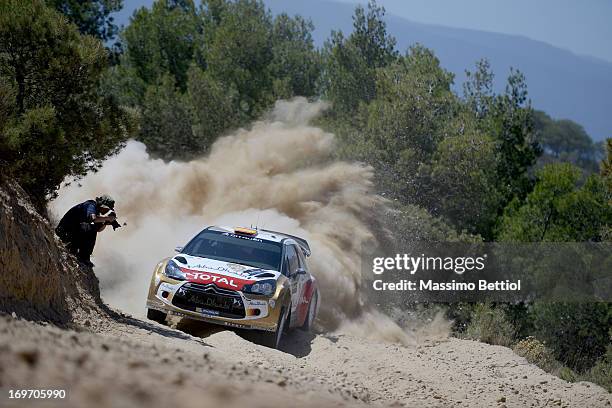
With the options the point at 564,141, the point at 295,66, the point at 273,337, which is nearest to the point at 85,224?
the point at 273,337

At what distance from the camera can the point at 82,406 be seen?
4105mm

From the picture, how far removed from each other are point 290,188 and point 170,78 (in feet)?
52.5

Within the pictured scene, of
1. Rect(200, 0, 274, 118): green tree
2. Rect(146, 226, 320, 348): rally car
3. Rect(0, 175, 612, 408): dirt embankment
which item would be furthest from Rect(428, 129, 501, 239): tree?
Rect(146, 226, 320, 348): rally car

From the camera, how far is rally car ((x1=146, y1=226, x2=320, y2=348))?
12.2 meters

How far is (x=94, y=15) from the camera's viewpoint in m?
44.0

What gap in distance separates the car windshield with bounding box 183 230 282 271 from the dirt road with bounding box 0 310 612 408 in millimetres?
1058

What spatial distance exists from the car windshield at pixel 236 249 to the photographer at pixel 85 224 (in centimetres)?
132

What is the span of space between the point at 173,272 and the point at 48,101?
9.57ft

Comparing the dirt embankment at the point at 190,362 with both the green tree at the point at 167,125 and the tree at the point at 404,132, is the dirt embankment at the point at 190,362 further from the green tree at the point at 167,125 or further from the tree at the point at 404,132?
the green tree at the point at 167,125

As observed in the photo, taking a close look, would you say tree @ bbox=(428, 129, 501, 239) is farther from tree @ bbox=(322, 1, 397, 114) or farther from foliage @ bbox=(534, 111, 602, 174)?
foliage @ bbox=(534, 111, 602, 174)

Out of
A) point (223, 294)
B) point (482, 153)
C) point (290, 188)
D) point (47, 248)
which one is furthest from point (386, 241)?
point (47, 248)

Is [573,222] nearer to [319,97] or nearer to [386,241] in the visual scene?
[386,241]

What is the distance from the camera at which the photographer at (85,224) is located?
12.1 metres

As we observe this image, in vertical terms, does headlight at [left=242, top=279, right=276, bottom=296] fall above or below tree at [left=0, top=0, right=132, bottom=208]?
below
